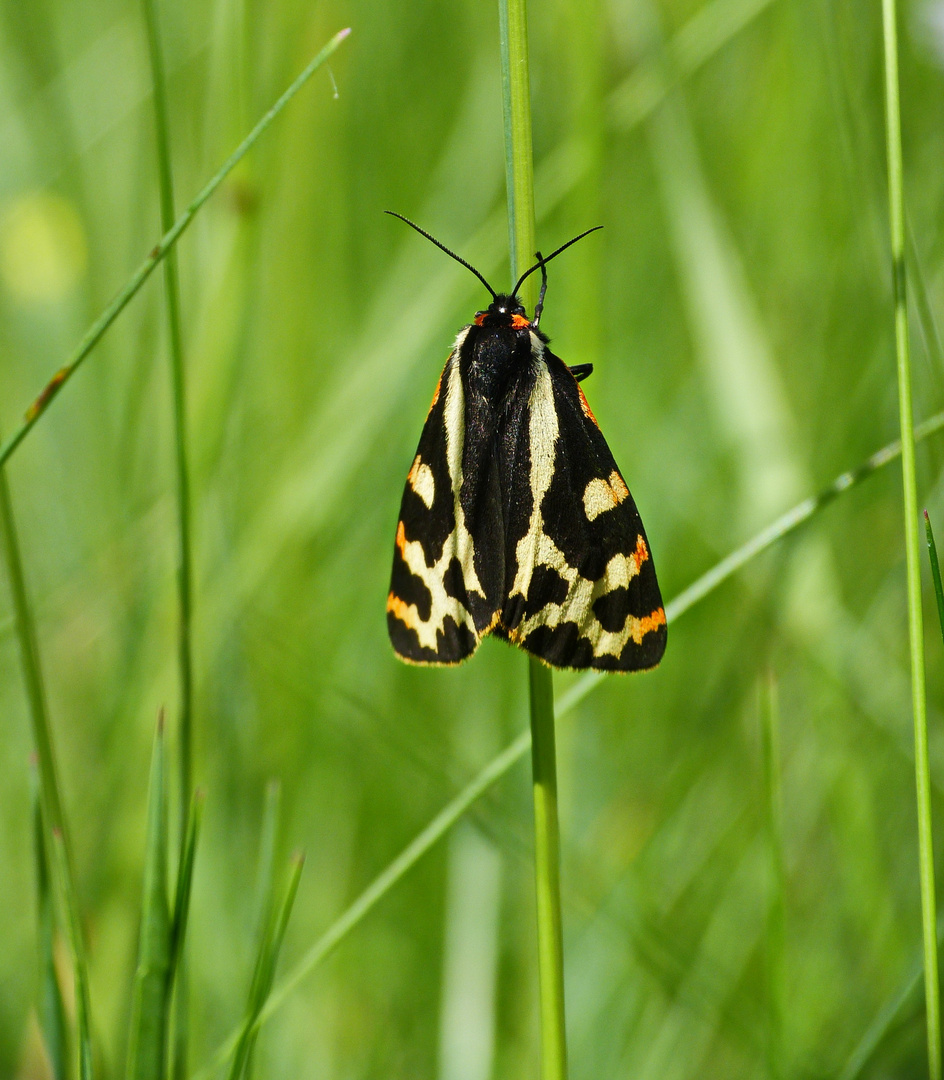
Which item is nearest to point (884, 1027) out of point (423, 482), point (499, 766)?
point (499, 766)

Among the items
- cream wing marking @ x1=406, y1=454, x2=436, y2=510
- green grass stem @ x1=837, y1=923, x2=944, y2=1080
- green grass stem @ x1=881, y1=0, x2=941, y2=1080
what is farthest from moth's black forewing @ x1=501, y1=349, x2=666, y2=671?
green grass stem @ x1=837, y1=923, x2=944, y2=1080

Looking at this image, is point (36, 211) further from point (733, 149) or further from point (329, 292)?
point (733, 149)

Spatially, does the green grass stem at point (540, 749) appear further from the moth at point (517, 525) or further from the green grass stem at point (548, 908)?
the moth at point (517, 525)

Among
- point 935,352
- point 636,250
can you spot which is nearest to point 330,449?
point 935,352

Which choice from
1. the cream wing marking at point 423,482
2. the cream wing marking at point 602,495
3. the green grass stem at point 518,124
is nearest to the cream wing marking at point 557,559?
the cream wing marking at point 602,495

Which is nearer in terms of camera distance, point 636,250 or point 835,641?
point 835,641

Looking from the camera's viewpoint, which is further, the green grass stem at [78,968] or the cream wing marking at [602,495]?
the cream wing marking at [602,495]
